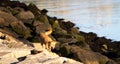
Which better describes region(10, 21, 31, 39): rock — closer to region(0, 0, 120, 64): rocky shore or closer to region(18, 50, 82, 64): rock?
region(0, 0, 120, 64): rocky shore

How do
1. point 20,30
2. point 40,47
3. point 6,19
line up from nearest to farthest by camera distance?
point 40,47, point 20,30, point 6,19

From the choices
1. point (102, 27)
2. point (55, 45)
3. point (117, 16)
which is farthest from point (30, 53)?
point (117, 16)

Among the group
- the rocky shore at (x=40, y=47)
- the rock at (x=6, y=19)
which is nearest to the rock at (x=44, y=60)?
the rocky shore at (x=40, y=47)

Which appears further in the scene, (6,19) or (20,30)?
(6,19)

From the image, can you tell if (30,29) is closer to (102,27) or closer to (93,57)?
(93,57)

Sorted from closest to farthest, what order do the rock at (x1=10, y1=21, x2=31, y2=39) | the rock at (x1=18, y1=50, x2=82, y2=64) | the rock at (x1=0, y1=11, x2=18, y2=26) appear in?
the rock at (x1=18, y1=50, x2=82, y2=64), the rock at (x1=10, y1=21, x2=31, y2=39), the rock at (x1=0, y1=11, x2=18, y2=26)

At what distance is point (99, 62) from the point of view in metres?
9.20

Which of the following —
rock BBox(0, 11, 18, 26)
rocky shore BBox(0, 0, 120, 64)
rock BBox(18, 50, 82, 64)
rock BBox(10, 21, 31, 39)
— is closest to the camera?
rock BBox(18, 50, 82, 64)

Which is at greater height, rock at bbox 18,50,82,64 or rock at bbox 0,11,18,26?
rock at bbox 18,50,82,64

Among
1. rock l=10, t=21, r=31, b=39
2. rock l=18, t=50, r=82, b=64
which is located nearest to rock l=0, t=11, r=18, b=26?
rock l=10, t=21, r=31, b=39

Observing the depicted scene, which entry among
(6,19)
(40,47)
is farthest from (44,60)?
(6,19)

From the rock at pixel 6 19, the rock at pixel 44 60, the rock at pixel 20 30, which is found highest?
the rock at pixel 44 60

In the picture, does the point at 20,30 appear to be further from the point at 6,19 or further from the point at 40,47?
the point at 40,47

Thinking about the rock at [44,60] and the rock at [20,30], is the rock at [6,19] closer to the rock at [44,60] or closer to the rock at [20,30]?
the rock at [20,30]
